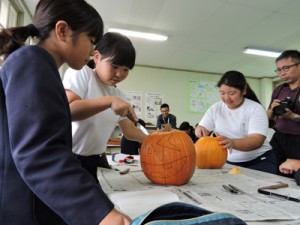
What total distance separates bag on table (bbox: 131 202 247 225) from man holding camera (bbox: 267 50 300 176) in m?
1.42

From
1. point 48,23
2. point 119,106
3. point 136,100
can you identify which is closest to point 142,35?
point 136,100

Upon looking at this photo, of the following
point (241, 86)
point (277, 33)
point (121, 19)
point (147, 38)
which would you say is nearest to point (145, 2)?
point (121, 19)

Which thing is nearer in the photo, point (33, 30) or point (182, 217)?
point (182, 217)

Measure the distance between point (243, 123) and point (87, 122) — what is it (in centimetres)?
96

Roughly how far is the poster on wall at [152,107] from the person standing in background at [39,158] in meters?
4.89

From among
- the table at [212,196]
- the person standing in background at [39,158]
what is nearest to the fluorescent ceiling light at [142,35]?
the table at [212,196]

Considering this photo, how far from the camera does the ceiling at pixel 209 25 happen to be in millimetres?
2775

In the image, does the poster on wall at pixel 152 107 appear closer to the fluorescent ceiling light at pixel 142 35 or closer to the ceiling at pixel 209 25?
the ceiling at pixel 209 25

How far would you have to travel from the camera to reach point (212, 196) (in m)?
0.72

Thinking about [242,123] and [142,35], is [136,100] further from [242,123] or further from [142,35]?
[242,123]

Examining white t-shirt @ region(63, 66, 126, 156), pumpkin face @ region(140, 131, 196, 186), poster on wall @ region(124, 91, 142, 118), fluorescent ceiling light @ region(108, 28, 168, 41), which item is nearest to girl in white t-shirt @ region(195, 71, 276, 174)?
pumpkin face @ region(140, 131, 196, 186)

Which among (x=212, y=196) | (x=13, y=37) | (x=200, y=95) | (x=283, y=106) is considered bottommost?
(x=212, y=196)

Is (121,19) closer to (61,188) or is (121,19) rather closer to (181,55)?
(181,55)

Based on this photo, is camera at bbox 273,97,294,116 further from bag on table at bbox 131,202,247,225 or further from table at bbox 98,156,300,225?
bag on table at bbox 131,202,247,225
